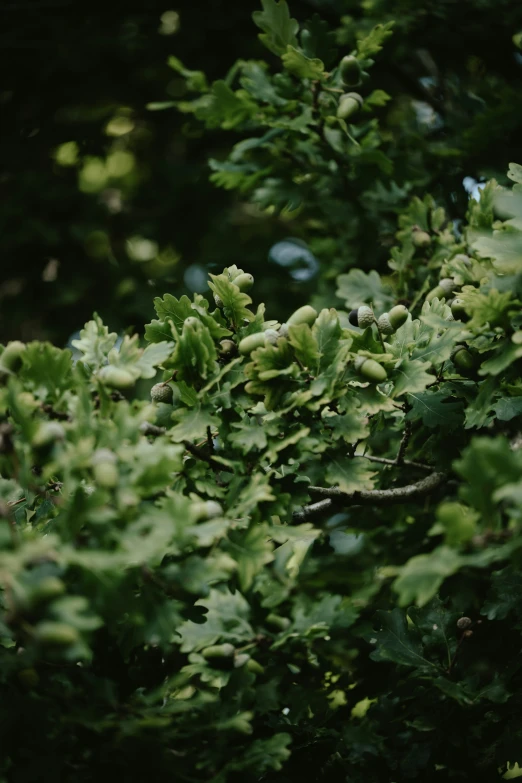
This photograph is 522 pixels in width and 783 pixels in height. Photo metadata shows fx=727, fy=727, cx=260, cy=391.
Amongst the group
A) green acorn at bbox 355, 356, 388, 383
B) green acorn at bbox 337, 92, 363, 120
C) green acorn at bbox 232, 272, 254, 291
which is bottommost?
green acorn at bbox 355, 356, 388, 383

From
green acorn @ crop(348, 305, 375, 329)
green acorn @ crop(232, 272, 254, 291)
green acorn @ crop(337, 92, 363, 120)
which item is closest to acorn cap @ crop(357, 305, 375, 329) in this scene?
green acorn @ crop(348, 305, 375, 329)

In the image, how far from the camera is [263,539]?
51.5 inches

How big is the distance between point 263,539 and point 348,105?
1398 millimetres

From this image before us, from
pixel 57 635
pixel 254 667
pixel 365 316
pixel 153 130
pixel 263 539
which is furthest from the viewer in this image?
pixel 153 130

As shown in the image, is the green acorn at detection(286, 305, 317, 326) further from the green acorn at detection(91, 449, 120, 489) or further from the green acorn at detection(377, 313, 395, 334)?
the green acorn at detection(91, 449, 120, 489)

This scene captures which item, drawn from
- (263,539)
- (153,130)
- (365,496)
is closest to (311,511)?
(365,496)

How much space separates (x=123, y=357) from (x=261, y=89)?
1.27 m

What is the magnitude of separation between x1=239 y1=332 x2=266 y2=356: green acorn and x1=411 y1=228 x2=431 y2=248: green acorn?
1039 mm

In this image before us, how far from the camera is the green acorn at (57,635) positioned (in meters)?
0.96

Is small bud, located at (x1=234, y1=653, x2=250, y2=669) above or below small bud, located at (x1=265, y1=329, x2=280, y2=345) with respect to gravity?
below

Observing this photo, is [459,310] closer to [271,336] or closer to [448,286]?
[448,286]

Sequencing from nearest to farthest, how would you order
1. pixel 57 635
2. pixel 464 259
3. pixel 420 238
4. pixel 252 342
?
pixel 57 635
pixel 252 342
pixel 464 259
pixel 420 238

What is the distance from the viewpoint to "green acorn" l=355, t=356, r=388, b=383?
1496mm

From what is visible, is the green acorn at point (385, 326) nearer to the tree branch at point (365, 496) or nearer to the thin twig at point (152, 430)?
the tree branch at point (365, 496)
